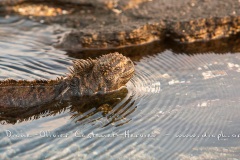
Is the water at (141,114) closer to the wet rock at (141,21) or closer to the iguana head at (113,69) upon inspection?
the iguana head at (113,69)

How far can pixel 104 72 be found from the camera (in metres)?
6.86

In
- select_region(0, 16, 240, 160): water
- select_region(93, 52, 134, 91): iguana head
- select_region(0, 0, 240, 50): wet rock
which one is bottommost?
select_region(0, 16, 240, 160): water

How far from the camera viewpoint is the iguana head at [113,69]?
6811 millimetres

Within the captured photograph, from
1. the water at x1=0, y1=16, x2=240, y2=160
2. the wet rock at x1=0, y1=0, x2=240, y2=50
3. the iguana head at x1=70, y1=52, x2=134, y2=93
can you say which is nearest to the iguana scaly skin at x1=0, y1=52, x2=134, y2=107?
the iguana head at x1=70, y1=52, x2=134, y2=93

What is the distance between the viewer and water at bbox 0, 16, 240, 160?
18.1 feet

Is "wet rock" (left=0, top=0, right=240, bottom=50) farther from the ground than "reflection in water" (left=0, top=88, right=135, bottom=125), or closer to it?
farther from the ground

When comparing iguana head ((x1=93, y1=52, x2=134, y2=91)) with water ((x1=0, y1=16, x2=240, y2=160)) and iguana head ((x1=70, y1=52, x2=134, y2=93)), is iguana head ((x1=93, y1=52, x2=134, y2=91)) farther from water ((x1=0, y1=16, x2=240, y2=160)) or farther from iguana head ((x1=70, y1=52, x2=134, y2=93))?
water ((x1=0, y1=16, x2=240, y2=160))

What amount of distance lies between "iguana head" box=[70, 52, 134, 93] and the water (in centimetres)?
19

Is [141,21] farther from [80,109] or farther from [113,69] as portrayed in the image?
[80,109]

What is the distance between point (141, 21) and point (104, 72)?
93.2 inches

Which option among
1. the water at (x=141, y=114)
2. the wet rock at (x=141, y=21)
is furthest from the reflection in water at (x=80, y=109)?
the wet rock at (x=141, y=21)

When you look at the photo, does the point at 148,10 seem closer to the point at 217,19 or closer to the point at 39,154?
the point at 217,19

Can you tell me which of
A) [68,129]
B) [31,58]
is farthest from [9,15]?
[68,129]

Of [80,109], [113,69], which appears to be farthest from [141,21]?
[80,109]
